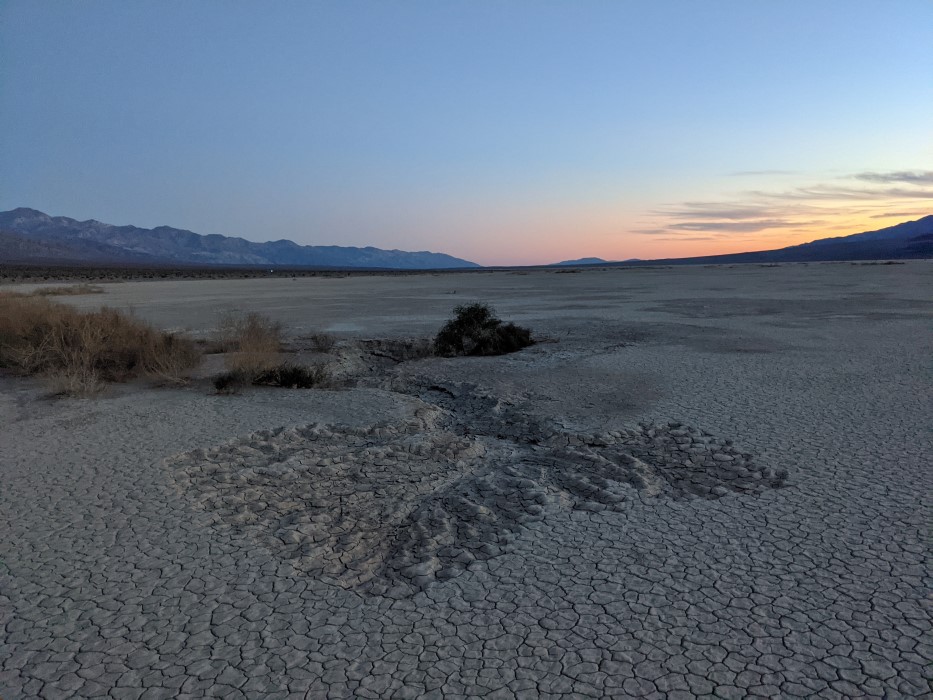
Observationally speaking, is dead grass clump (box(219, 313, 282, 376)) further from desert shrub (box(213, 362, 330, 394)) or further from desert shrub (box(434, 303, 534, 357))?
desert shrub (box(434, 303, 534, 357))

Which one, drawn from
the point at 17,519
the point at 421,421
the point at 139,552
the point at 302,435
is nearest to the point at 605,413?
the point at 421,421

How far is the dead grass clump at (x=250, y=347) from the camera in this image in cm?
1030

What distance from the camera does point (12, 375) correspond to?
1092 cm

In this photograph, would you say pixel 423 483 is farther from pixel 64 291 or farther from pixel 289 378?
pixel 64 291

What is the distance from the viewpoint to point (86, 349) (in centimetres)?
1051

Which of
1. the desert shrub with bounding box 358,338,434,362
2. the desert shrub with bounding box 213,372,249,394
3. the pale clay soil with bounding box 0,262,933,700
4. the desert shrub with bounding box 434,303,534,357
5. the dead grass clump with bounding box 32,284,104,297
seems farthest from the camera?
the dead grass clump with bounding box 32,284,104,297

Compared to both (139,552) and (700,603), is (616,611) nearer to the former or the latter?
(700,603)

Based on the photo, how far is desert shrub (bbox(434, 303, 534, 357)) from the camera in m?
13.9

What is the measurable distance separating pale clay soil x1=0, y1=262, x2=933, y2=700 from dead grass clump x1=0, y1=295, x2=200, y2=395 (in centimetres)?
81

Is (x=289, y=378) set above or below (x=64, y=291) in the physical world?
below

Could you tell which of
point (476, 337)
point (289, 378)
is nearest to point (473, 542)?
point (289, 378)

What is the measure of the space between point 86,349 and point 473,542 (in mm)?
8677

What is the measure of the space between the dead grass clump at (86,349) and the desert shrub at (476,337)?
5.13 m

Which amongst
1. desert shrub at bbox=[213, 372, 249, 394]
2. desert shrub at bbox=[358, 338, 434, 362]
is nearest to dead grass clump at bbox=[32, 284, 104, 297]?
desert shrub at bbox=[358, 338, 434, 362]
